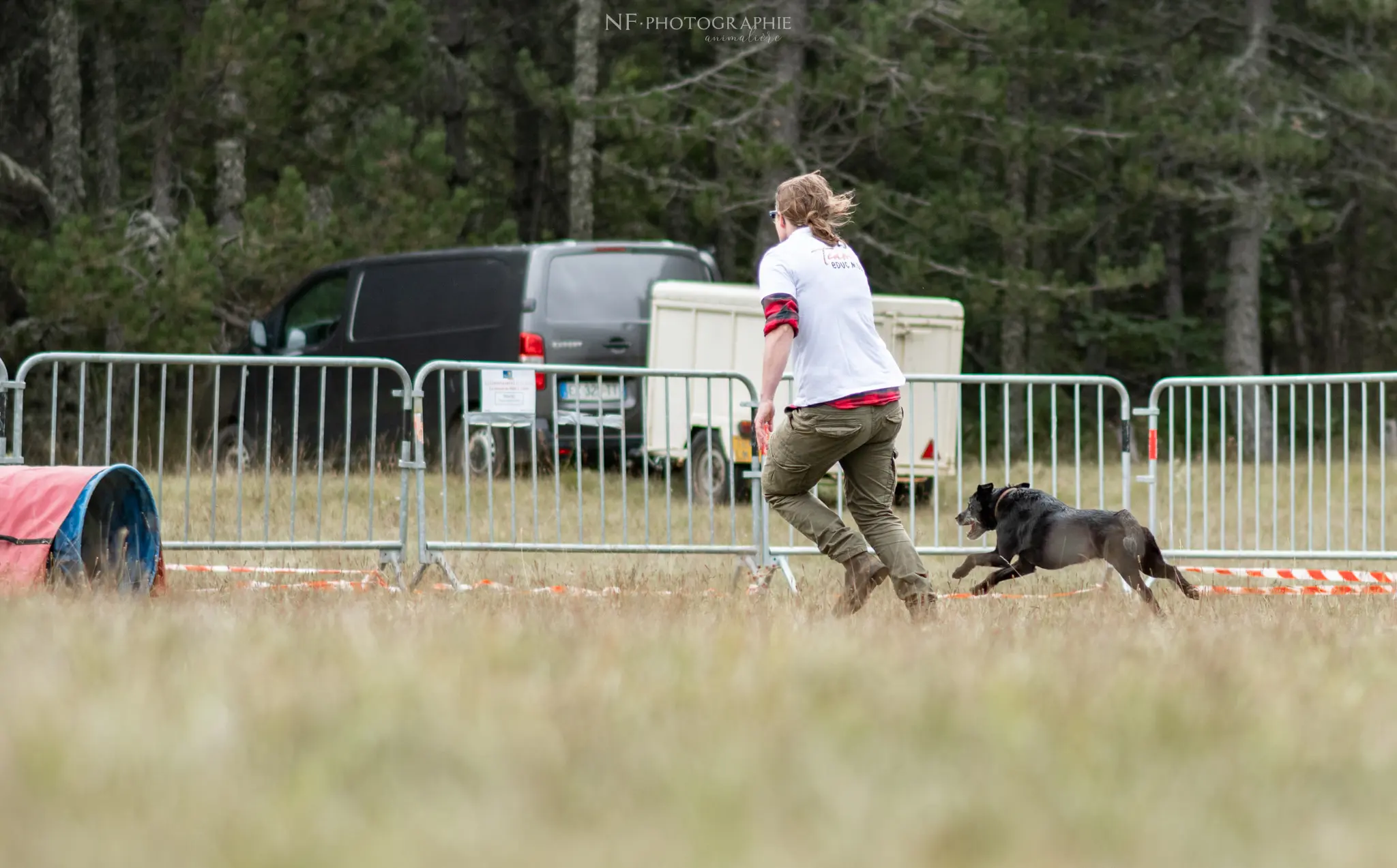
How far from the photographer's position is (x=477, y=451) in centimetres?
1452

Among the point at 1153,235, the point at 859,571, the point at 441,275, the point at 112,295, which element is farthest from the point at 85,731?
the point at 1153,235

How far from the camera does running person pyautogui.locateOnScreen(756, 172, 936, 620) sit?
705 cm

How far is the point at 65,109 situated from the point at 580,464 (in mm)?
13826

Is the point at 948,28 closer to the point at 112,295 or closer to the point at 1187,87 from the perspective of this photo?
the point at 1187,87

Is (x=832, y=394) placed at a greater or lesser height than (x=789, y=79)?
lesser

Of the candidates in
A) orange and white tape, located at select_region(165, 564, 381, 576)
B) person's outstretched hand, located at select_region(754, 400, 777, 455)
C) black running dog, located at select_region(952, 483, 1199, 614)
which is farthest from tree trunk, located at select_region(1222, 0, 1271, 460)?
person's outstretched hand, located at select_region(754, 400, 777, 455)

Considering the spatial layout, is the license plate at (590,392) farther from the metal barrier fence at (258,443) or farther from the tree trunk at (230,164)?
the tree trunk at (230,164)

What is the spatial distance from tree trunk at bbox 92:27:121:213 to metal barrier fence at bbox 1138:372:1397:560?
1502 centimetres

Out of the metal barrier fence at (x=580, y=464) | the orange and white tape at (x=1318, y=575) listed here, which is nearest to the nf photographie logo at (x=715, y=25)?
the metal barrier fence at (x=580, y=464)

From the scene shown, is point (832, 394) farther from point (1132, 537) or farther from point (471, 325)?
point (471, 325)

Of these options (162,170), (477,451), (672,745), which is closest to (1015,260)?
(162,170)

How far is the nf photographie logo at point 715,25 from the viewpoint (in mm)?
23250

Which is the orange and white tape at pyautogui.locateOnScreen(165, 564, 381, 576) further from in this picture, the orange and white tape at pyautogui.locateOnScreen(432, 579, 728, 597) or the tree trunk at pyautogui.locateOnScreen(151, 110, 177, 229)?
the tree trunk at pyautogui.locateOnScreen(151, 110, 177, 229)

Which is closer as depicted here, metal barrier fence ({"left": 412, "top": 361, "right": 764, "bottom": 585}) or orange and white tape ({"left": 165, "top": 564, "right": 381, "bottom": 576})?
orange and white tape ({"left": 165, "top": 564, "right": 381, "bottom": 576})
